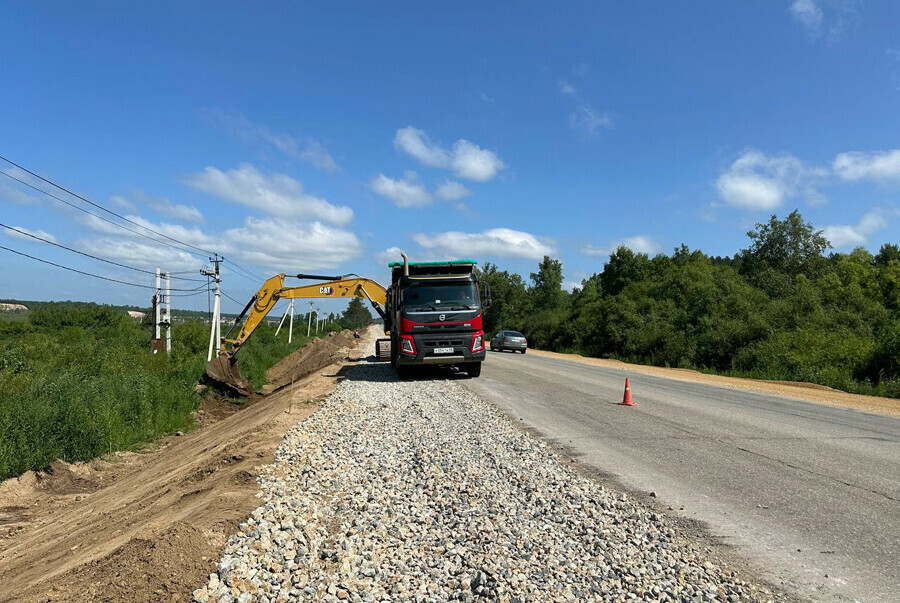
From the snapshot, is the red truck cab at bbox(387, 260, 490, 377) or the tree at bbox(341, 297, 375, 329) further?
the tree at bbox(341, 297, 375, 329)

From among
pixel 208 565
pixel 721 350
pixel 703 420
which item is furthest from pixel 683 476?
pixel 721 350

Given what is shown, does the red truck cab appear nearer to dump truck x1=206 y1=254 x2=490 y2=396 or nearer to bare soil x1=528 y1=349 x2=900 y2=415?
dump truck x1=206 y1=254 x2=490 y2=396

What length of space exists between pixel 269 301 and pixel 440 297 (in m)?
8.07

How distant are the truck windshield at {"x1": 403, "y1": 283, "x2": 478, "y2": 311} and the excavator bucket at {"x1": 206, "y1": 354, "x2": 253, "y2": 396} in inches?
282

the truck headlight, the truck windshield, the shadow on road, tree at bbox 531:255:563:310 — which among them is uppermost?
tree at bbox 531:255:563:310

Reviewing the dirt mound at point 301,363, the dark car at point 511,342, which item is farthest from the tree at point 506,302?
the dirt mound at point 301,363

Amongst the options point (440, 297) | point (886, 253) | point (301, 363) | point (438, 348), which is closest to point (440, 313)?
point (440, 297)

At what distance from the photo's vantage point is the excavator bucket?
1792cm

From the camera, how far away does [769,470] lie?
669 centimetres

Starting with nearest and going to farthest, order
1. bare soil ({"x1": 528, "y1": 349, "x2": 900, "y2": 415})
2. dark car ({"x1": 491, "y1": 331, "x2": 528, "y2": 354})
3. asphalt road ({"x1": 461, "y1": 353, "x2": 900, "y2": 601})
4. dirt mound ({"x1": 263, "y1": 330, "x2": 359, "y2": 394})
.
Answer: asphalt road ({"x1": 461, "y1": 353, "x2": 900, "y2": 601}) → bare soil ({"x1": 528, "y1": 349, "x2": 900, "y2": 415}) → dirt mound ({"x1": 263, "y1": 330, "x2": 359, "y2": 394}) → dark car ({"x1": 491, "y1": 331, "x2": 528, "y2": 354})

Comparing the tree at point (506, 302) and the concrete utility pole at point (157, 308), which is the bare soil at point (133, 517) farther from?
the tree at point (506, 302)

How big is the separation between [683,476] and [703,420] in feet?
14.2

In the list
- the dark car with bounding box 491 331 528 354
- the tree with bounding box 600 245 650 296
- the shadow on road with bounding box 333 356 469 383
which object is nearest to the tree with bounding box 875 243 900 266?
the tree with bounding box 600 245 650 296

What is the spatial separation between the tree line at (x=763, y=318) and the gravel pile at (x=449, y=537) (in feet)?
54.5
